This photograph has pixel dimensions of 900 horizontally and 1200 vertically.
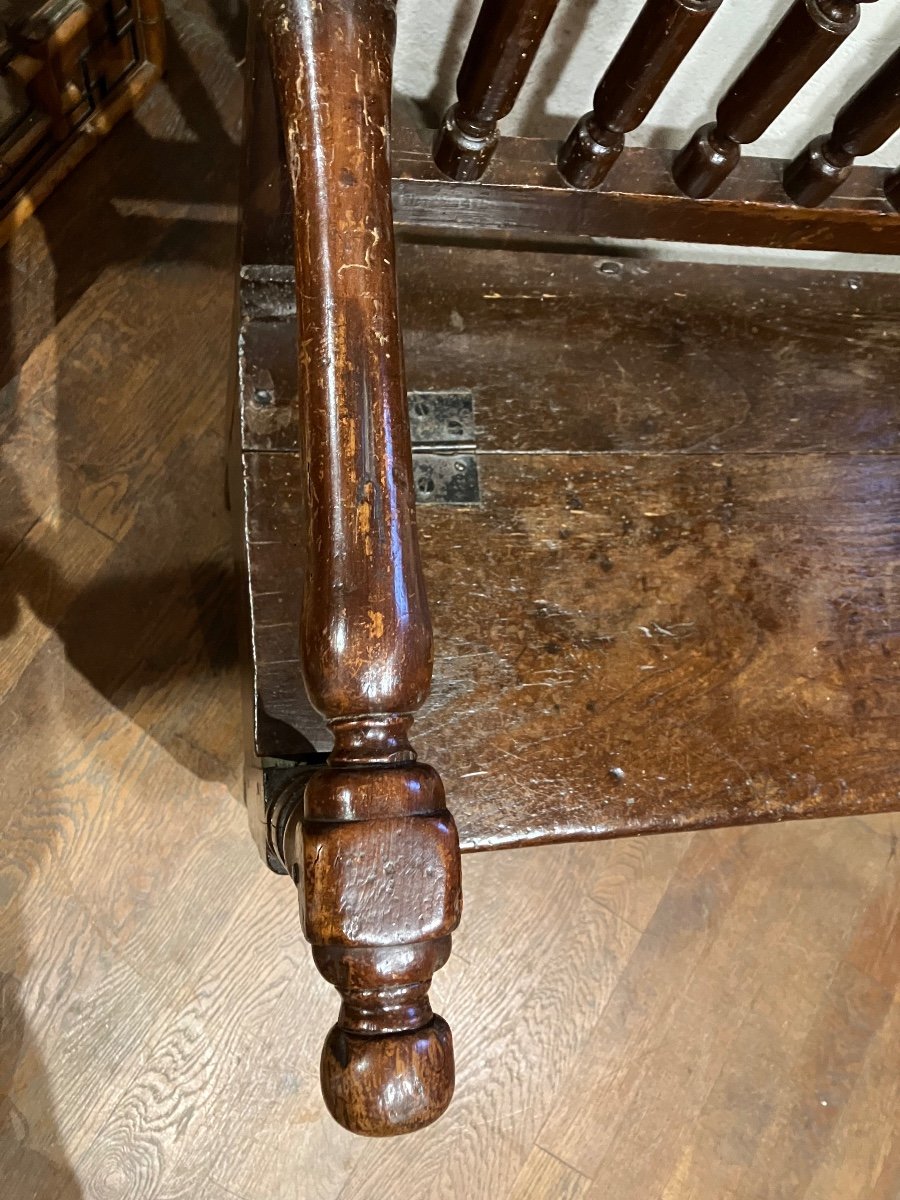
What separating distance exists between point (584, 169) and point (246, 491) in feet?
1.11

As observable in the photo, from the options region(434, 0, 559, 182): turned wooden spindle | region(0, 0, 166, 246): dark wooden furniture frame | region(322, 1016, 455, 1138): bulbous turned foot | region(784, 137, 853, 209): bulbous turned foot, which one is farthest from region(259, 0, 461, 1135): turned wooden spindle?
region(0, 0, 166, 246): dark wooden furniture frame

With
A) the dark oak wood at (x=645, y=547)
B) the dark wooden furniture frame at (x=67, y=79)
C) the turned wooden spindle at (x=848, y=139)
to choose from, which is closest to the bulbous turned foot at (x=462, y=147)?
the dark oak wood at (x=645, y=547)

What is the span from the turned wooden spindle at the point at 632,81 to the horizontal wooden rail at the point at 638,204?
2cm

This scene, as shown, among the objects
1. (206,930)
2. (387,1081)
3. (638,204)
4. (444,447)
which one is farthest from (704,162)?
(206,930)

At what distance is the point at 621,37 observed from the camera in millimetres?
800

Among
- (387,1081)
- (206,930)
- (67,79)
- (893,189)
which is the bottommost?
(206,930)

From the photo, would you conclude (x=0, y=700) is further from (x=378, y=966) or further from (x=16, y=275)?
(x=378, y=966)

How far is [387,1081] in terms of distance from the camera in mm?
472

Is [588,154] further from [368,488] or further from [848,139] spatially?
[368,488]

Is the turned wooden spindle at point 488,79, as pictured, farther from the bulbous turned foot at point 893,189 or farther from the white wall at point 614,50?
the bulbous turned foot at point 893,189

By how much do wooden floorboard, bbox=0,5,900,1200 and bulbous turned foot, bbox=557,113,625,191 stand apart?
0.59 meters

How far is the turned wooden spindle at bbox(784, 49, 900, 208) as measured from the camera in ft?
2.27

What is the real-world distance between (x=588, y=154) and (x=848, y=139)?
195 mm

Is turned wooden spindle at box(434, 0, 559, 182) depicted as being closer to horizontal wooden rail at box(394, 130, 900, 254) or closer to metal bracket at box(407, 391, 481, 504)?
horizontal wooden rail at box(394, 130, 900, 254)
